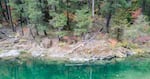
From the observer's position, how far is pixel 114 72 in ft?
73.7

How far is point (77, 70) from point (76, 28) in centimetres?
753

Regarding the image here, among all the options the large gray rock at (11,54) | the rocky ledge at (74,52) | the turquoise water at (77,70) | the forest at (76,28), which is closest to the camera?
the turquoise water at (77,70)

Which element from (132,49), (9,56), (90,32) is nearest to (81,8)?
(90,32)

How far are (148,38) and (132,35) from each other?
2.72 meters

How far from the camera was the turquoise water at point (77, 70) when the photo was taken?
21828 mm

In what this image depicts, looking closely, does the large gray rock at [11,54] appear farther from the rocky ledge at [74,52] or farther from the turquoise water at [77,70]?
the turquoise water at [77,70]

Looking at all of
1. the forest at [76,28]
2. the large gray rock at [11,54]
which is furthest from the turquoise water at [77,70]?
the forest at [76,28]

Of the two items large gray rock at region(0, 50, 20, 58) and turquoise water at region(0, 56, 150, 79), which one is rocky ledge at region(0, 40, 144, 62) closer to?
large gray rock at region(0, 50, 20, 58)

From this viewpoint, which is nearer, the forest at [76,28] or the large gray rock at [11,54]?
the large gray rock at [11,54]

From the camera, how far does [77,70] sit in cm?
2369

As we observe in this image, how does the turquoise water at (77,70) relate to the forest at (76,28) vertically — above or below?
below

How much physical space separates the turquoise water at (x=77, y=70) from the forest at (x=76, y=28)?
6.56 feet

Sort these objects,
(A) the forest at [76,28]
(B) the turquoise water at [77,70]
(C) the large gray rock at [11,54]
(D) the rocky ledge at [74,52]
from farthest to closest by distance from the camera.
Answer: (A) the forest at [76,28] < (C) the large gray rock at [11,54] < (D) the rocky ledge at [74,52] < (B) the turquoise water at [77,70]

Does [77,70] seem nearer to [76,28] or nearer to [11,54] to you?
[76,28]
